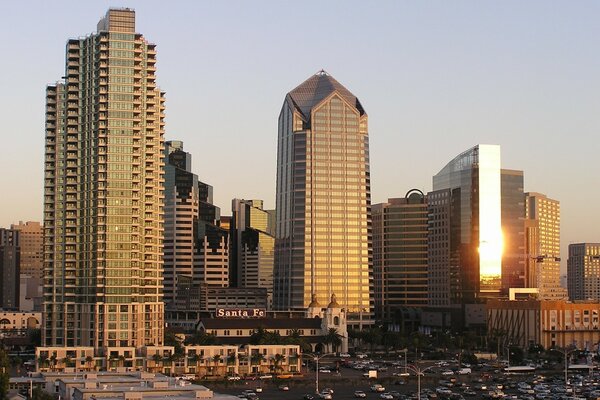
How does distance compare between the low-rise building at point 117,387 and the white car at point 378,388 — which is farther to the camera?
the white car at point 378,388

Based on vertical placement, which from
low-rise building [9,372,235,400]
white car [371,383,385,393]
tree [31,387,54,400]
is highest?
low-rise building [9,372,235,400]

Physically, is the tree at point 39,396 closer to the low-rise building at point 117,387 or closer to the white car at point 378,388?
the low-rise building at point 117,387

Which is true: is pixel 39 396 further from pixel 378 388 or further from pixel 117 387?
pixel 378 388

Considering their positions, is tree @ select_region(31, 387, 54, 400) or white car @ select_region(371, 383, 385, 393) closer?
tree @ select_region(31, 387, 54, 400)

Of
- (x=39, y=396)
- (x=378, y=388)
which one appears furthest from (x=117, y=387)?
(x=378, y=388)

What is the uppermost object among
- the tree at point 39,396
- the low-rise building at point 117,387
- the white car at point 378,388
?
the low-rise building at point 117,387

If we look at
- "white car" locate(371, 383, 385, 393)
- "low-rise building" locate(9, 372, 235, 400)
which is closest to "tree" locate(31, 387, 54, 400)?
"low-rise building" locate(9, 372, 235, 400)

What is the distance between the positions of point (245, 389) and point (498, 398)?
4290cm

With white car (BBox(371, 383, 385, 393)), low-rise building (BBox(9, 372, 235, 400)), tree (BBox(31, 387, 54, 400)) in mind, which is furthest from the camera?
white car (BBox(371, 383, 385, 393))

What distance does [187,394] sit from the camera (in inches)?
5295

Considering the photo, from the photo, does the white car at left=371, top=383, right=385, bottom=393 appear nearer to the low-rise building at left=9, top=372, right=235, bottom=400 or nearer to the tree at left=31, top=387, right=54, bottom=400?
the low-rise building at left=9, top=372, right=235, bottom=400

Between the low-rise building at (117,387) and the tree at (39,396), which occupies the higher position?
the low-rise building at (117,387)

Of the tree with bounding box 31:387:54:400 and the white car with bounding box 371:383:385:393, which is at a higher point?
the tree with bounding box 31:387:54:400

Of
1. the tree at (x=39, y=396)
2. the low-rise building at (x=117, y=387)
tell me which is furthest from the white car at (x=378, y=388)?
the tree at (x=39, y=396)
